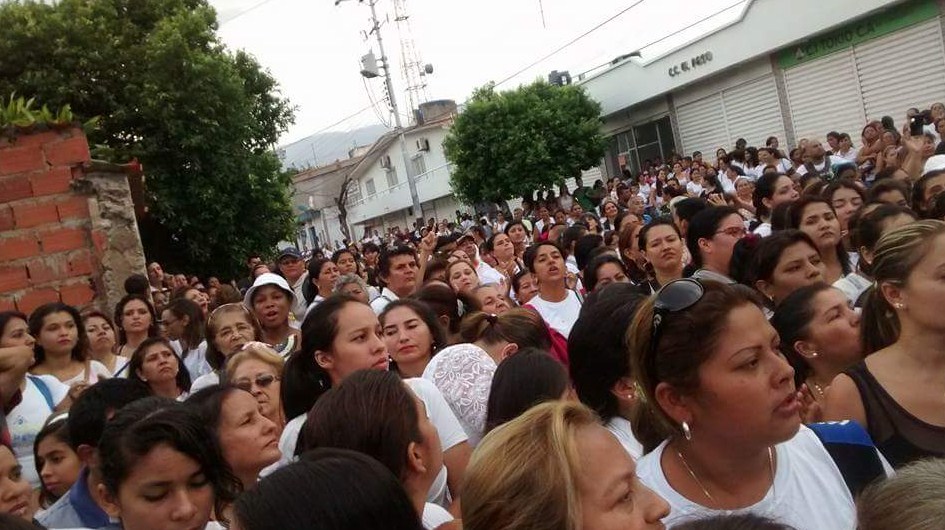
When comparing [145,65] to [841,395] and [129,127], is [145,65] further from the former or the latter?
[841,395]

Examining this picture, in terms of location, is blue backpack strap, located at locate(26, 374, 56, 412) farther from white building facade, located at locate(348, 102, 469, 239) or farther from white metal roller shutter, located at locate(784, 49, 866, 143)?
white building facade, located at locate(348, 102, 469, 239)

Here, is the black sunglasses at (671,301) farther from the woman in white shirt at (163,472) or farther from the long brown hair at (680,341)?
the woman in white shirt at (163,472)

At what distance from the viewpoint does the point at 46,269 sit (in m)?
7.45

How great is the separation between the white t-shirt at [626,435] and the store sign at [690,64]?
2183 cm

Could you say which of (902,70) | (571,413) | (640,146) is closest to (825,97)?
(902,70)

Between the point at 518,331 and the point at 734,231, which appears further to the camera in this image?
the point at 734,231

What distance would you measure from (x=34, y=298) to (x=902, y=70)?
56.8ft

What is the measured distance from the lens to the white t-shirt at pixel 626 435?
9.36ft

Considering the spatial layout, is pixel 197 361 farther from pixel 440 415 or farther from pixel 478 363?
pixel 440 415

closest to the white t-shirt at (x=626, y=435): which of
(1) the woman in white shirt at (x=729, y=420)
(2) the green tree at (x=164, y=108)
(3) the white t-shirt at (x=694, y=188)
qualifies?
(1) the woman in white shirt at (x=729, y=420)

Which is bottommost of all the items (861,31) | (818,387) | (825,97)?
(818,387)

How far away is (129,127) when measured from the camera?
1708 cm

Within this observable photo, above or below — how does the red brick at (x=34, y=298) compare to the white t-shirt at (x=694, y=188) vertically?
above

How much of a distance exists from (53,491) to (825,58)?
1997 cm
